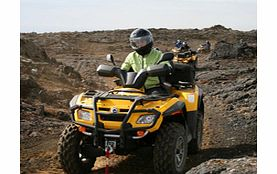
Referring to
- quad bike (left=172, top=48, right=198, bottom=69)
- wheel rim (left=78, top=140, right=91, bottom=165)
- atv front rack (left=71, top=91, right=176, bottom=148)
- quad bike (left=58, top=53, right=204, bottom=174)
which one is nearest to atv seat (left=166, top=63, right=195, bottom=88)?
quad bike (left=58, top=53, right=204, bottom=174)

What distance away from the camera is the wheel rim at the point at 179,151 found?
5785 millimetres

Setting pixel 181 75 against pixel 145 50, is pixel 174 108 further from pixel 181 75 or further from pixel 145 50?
pixel 181 75

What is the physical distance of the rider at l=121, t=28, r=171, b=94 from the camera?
21.3ft

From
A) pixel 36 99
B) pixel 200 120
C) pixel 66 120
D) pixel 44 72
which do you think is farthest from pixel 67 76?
pixel 200 120

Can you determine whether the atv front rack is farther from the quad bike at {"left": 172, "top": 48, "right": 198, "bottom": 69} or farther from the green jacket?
the quad bike at {"left": 172, "top": 48, "right": 198, "bottom": 69}

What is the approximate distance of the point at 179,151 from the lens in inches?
233

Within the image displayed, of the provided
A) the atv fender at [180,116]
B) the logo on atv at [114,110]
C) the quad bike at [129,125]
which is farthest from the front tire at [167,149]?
the logo on atv at [114,110]

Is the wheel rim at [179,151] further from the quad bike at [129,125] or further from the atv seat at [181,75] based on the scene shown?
the atv seat at [181,75]

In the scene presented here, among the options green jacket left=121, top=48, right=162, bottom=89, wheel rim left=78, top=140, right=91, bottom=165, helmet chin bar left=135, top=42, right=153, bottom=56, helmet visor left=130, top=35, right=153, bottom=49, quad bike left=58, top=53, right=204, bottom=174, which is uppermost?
helmet visor left=130, top=35, right=153, bottom=49

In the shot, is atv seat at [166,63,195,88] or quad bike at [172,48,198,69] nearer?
atv seat at [166,63,195,88]

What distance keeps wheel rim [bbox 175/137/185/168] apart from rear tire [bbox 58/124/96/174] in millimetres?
1197

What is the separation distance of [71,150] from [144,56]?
177 centimetres

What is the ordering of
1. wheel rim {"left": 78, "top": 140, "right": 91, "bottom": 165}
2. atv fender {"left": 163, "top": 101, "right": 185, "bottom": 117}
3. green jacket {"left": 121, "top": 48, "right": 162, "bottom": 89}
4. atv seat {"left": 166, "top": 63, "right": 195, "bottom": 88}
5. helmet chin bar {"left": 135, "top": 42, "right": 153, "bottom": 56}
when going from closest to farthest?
1. atv fender {"left": 163, "top": 101, "right": 185, "bottom": 117}
2. wheel rim {"left": 78, "top": 140, "right": 91, "bottom": 165}
3. helmet chin bar {"left": 135, "top": 42, "right": 153, "bottom": 56}
4. green jacket {"left": 121, "top": 48, "right": 162, "bottom": 89}
5. atv seat {"left": 166, "top": 63, "right": 195, "bottom": 88}

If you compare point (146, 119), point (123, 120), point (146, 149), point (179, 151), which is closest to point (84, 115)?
point (123, 120)
